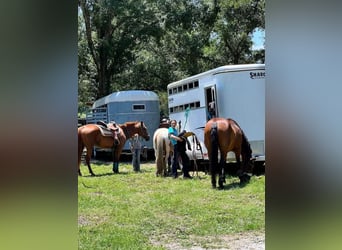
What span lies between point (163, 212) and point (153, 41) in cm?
926

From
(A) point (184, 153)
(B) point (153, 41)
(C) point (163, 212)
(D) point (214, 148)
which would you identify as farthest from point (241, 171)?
(B) point (153, 41)

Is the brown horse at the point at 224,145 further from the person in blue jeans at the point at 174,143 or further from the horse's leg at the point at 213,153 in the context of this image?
the person in blue jeans at the point at 174,143

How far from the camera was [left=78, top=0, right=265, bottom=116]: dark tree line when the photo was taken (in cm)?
1235

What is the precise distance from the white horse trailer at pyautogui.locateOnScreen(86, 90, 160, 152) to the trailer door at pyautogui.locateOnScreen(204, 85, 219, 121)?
3.07 metres

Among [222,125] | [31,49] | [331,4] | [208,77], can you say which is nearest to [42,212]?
[31,49]

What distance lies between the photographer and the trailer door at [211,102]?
7102 mm

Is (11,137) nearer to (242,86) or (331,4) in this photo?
(331,4)

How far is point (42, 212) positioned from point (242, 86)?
5608 mm

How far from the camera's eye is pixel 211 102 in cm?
729

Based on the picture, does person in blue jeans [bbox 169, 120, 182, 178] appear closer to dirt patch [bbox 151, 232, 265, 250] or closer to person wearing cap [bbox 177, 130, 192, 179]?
person wearing cap [bbox 177, 130, 192, 179]

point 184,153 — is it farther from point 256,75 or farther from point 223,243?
point 223,243

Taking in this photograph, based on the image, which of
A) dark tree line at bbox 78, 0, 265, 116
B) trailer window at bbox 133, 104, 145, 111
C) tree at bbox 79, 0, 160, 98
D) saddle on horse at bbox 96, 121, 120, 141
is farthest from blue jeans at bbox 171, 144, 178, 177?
tree at bbox 79, 0, 160, 98

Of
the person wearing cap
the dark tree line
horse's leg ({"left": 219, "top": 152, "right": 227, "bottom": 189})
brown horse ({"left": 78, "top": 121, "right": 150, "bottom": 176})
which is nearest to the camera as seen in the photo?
horse's leg ({"left": 219, "top": 152, "right": 227, "bottom": 189})

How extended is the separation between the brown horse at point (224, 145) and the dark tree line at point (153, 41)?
638cm
